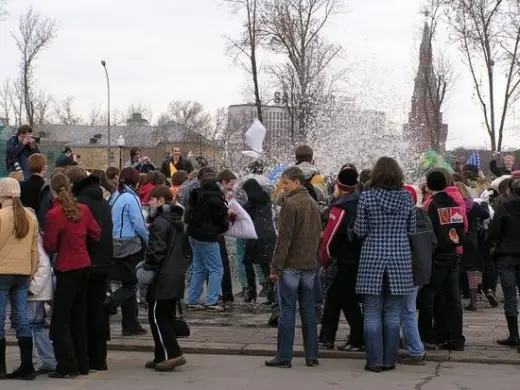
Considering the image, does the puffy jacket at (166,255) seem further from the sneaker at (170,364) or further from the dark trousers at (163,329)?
the sneaker at (170,364)

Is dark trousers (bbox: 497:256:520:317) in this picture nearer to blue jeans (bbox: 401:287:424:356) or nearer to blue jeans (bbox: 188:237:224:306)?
blue jeans (bbox: 401:287:424:356)

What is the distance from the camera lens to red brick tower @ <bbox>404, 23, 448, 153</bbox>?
36.6 metres

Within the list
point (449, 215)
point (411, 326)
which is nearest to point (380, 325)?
point (411, 326)

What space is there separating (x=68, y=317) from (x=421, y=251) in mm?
3428

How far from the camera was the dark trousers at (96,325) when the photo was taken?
26.8ft

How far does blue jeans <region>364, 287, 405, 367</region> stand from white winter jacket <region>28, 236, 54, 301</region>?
119 inches

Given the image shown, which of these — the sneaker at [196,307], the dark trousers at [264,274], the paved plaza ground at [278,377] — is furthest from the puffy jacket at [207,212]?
the paved plaza ground at [278,377]

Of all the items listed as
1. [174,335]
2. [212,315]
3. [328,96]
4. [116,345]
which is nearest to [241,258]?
[212,315]

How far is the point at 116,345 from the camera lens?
9.27 metres

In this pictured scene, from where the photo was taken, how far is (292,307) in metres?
8.22

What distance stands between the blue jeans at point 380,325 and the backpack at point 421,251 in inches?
11.1

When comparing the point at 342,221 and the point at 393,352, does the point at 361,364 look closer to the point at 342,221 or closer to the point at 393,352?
the point at 393,352

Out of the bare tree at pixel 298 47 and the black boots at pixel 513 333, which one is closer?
the black boots at pixel 513 333

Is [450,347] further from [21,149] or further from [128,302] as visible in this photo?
[21,149]
